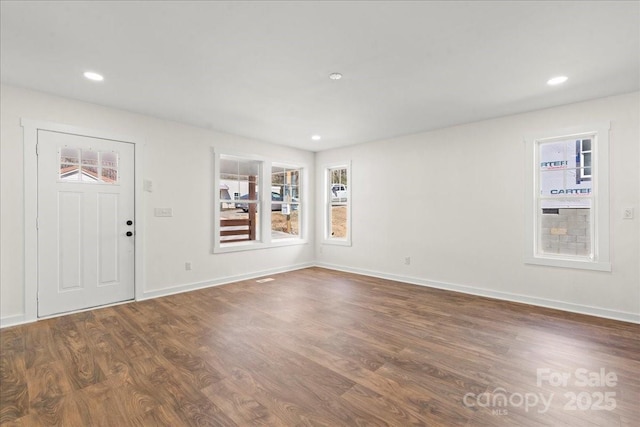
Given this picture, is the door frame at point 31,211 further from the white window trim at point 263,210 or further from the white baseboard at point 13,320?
the white window trim at point 263,210

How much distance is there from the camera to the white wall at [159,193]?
126 inches

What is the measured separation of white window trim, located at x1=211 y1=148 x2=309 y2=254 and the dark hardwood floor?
1.54 m

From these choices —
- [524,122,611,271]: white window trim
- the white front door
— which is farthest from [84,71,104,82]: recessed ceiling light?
[524,122,611,271]: white window trim

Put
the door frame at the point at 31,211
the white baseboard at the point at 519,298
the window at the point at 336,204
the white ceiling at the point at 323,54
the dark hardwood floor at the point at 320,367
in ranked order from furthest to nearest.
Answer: the window at the point at 336,204, the white baseboard at the point at 519,298, the door frame at the point at 31,211, the white ceiling at the point at 323,54, the dark hardwood floor at the point at 320,367

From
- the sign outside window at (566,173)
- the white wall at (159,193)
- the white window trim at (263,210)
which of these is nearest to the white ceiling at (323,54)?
the white wall at (159,193)

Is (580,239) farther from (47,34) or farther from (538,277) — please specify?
(47,34)

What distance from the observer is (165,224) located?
4359mm

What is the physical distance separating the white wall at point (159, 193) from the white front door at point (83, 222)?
18 cm

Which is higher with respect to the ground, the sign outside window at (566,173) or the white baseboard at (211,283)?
the sign outside window at (566,173)

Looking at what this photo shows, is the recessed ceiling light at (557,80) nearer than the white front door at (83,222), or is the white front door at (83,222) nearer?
the recessed ceiling light at (557,80)

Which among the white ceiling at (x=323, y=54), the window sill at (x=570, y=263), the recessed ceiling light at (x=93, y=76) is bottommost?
the window sill at (x=570, y=263)

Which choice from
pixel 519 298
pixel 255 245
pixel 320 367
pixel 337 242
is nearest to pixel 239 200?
pixel 255 245

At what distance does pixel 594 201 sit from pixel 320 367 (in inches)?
149

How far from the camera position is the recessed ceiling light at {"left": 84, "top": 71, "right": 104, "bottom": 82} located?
2.92 meters
